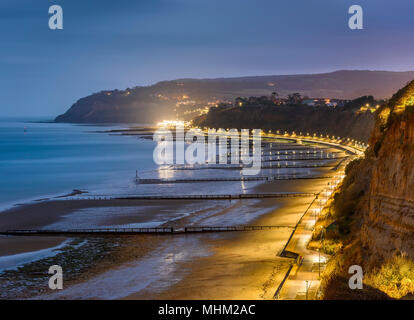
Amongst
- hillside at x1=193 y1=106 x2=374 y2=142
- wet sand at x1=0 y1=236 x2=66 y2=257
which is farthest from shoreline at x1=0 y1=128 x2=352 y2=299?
hillside at x1=193 y1=106 x2=374 y2=142

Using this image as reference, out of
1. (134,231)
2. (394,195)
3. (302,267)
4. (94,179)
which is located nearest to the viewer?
(394,195)

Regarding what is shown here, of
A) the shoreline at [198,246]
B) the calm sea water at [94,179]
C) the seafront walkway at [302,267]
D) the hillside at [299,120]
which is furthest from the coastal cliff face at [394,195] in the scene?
the hillside at [299,120]

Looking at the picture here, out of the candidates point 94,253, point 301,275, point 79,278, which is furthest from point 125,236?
point 301,275

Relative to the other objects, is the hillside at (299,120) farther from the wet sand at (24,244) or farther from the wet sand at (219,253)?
the wet sand at (24,244)

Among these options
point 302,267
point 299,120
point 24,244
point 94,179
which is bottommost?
point 94,179

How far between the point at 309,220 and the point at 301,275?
9897 mm

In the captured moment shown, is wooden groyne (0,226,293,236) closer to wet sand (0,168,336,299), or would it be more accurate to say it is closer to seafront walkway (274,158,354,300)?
wet sand (0,168,336,299)

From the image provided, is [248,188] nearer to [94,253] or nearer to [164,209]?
[164,209]

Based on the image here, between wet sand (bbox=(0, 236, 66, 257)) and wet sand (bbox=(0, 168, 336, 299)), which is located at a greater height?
wet sand (bbox=(0, 168, 336, 299))

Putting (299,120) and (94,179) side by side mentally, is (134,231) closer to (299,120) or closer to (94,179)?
(94,179)

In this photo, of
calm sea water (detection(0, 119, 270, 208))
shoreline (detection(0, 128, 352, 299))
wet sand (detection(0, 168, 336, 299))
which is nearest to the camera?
wet sand (detection(0, 168, 336, 299))

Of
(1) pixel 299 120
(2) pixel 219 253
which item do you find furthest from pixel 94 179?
(1) pixel 299 120

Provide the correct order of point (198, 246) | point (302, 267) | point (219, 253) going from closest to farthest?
1. point (302, 267)
2. point (219, 253)
3. point (198, 246)

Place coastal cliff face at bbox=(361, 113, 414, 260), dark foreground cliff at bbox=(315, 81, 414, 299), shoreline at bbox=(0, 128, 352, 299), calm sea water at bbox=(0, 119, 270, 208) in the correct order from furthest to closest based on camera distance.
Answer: calm sea water at bbox=(0, 119, 270, 208) → shoreline at bbox=(0, 128, 352, 299) → coastal cliff face at bbox=(361, 113, 414, 260) → dark foreground cliff at bbox=(315, 81, 414, 299)
